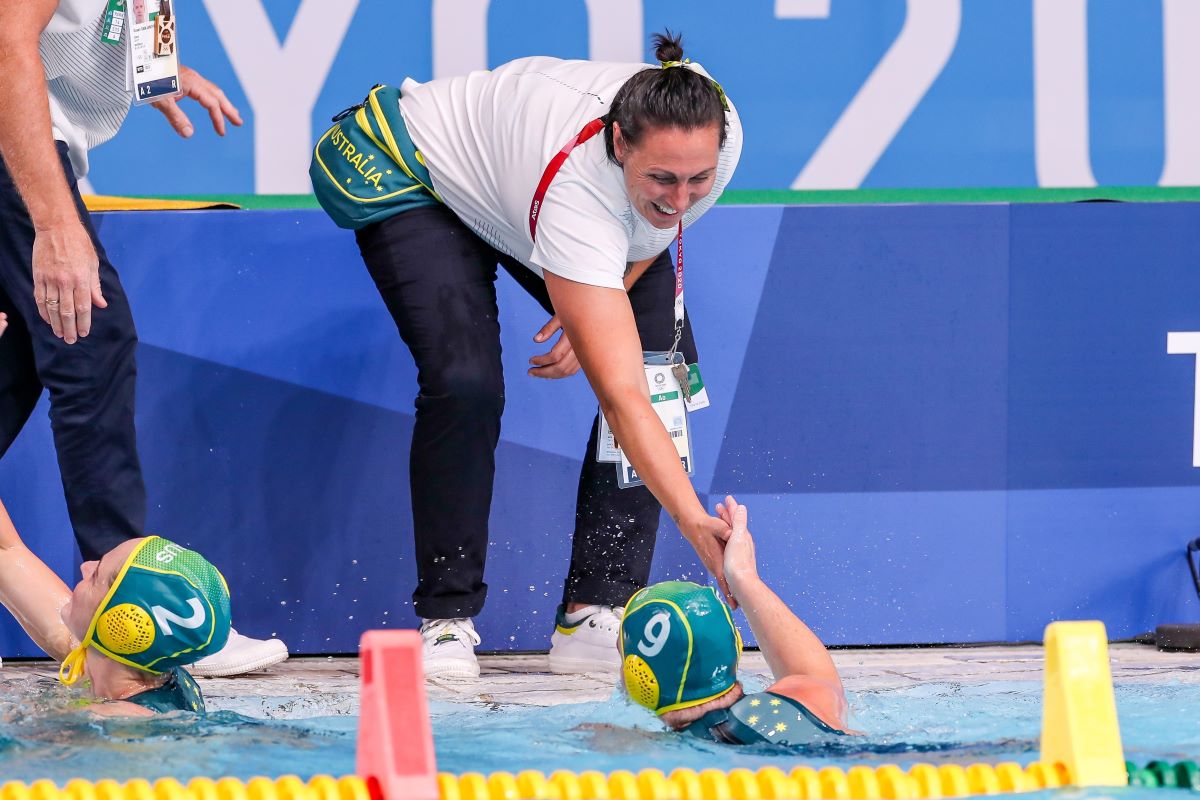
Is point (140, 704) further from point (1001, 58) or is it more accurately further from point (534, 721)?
point (1001, 58)

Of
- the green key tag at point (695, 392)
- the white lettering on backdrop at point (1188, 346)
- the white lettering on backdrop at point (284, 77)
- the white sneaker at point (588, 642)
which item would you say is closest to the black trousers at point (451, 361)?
the green key tag at point (695, 392)

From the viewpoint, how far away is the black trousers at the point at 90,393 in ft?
8.81

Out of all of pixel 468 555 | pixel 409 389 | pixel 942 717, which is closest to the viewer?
pixel 942 717

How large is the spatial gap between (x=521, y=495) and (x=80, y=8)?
1.36 m

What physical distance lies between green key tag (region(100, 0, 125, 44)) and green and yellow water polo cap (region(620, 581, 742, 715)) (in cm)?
141

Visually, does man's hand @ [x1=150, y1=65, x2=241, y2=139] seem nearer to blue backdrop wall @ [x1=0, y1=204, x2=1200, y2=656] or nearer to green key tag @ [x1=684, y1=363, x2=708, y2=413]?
blue backdrop wall @ [x1=0, y1=204, x2=1200, y2=656]

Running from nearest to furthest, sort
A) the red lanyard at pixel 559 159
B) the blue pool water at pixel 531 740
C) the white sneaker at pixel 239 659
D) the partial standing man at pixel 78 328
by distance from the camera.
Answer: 1. the blue pool water at pixel 531 740
2. the partial standing man at pixel 78 328
3. the red lanyard at pixel 559 159
4. the white sneaker at pixel 239 659

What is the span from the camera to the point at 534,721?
100 inches

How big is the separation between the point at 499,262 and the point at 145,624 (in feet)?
3.95

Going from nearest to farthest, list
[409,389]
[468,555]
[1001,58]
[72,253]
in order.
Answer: [72,253] → [468,555] → [409,389] → [1001,58]

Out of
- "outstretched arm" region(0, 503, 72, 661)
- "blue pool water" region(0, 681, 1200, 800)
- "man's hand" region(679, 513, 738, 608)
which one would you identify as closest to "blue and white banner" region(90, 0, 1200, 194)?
"outstretched arm" region(0, 503, 72, 661)

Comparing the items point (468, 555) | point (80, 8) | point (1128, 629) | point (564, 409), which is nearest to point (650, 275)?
point (564, 409)

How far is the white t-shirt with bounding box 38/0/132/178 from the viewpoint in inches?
→ 105

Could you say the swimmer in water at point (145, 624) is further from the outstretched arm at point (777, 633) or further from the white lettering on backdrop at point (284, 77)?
the white lettering on backdrop at point (284, 77)
